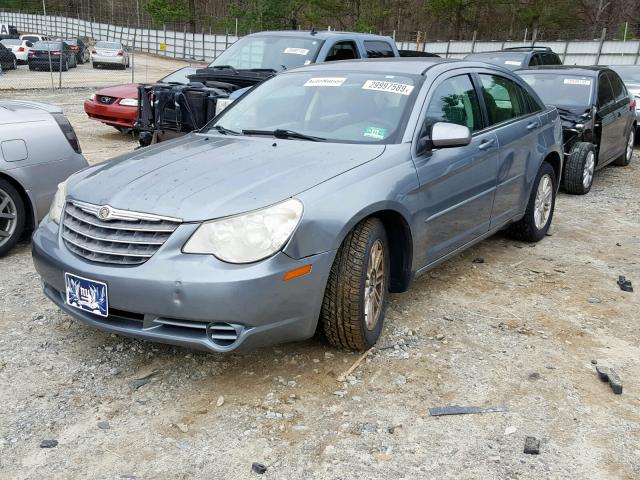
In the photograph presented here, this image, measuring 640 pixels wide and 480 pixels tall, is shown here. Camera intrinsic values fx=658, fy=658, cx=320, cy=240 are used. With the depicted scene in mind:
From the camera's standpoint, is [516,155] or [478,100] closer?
[478,100]

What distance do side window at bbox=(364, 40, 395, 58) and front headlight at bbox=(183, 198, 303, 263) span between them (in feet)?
21.4

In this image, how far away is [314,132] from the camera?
411cm

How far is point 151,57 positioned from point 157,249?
47194mm

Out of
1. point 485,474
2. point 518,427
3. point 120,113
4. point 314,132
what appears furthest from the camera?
point 120,113

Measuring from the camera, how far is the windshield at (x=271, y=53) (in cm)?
845

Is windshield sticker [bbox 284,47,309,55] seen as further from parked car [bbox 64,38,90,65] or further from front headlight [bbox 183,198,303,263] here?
parked car [bbox 64,38,90,65]

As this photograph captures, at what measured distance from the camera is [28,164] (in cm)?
520

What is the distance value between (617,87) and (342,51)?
156 inches

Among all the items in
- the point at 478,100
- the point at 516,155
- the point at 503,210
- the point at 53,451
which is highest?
the point at 478,100

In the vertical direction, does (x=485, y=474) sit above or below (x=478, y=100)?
below

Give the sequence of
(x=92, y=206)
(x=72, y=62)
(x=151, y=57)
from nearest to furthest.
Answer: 1. (x=92, y=206)
2. (x=72, y=62)
3. (x=151, y=57)

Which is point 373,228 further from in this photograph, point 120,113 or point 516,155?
point 120,113

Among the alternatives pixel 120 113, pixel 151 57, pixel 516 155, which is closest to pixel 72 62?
pixel 151 57

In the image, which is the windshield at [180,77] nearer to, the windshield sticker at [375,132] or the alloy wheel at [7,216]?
the alloy wheel at [7,216]
